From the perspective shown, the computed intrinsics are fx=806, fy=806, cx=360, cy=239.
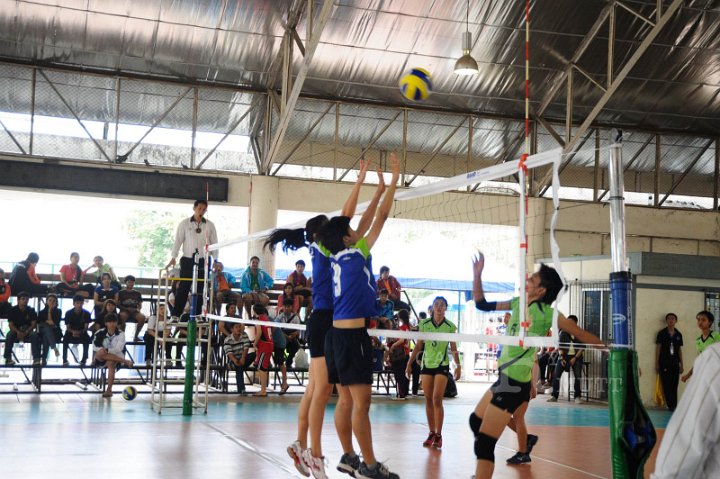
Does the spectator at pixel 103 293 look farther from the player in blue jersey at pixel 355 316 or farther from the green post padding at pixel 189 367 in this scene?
the player in blue jersey at pixel 355 316

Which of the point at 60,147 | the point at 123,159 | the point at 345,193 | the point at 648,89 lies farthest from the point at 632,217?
the point at 60,147

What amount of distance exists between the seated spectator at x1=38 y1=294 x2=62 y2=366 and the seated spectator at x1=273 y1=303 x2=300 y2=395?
386 centimetres

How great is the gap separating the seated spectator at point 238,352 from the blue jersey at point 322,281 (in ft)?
27.0

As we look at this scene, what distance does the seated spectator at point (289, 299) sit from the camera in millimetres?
15047

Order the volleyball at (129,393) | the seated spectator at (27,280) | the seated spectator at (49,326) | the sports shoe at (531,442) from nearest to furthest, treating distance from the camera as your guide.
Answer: the sports shoe at (531,442) → the volleyball at (129,393) → the seated spectator at (49,326) → the seated spectator at (27,280)

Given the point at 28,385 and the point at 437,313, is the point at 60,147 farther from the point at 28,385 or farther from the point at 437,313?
the point at 437,313

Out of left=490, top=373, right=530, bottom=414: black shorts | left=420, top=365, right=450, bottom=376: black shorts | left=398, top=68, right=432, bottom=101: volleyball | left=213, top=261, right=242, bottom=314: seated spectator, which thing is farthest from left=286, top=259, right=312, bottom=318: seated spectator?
left=490, top=373, right=530, bottom=414: black shorts

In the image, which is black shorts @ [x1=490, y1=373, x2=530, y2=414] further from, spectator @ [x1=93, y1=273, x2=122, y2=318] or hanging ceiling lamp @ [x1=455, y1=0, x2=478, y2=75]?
spectator @ [x1=93, y1=273, x2=122, y2=318]

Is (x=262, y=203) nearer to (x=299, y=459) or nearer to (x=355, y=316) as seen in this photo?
(x=299, y=459)

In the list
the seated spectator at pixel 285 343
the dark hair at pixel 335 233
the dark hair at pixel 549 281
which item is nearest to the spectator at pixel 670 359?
the seated spectator at pixel 285 343

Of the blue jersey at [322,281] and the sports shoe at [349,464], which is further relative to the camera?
the blue jersey at [322,281]

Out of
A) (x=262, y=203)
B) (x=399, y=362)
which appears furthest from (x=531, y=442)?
(x=262, y=203)

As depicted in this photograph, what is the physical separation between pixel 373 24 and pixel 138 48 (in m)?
5.16

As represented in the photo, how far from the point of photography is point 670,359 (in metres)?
16.0
